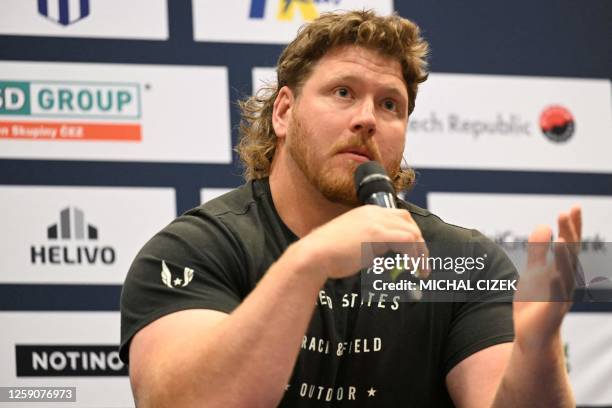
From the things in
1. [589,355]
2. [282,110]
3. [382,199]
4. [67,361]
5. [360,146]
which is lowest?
[589,355]

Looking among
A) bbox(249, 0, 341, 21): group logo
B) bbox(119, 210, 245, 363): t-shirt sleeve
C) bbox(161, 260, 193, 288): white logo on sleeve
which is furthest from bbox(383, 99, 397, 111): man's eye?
bbox(249, 0, 341, 21): group logo

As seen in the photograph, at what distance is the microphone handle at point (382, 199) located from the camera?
160 centimetres

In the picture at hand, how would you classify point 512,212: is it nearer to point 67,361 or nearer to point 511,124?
point 511,124

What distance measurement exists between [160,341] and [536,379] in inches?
24.5

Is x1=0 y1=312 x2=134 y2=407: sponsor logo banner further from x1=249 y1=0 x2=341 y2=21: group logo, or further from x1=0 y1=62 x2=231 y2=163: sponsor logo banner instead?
x1=249 y1=0 x2=341 y2=21: group logo

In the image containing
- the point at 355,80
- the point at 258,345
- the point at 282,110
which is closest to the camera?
the point at 258,345

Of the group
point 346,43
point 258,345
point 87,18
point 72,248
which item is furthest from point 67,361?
point 258,345

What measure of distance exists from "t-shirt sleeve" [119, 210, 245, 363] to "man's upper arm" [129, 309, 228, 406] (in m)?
0.02

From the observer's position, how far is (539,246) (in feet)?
4.68

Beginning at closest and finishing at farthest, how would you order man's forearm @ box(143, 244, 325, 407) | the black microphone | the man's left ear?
man's forearm @ box(143, 244, 325, 407) → the black microphone → the man's left ear

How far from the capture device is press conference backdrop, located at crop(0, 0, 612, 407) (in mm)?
2984

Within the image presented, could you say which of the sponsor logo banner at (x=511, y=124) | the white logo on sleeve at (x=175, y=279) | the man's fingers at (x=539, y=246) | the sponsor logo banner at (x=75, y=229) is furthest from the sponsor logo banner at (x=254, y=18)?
the man's fingers at (x=539, y=246)

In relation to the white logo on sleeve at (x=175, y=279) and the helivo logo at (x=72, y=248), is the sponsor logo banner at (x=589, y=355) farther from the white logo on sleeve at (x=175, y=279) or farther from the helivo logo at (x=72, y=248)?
the white logo on sleeve at (x=175, y=279)

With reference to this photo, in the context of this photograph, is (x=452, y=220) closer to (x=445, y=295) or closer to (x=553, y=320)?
(x=445, y=295)
